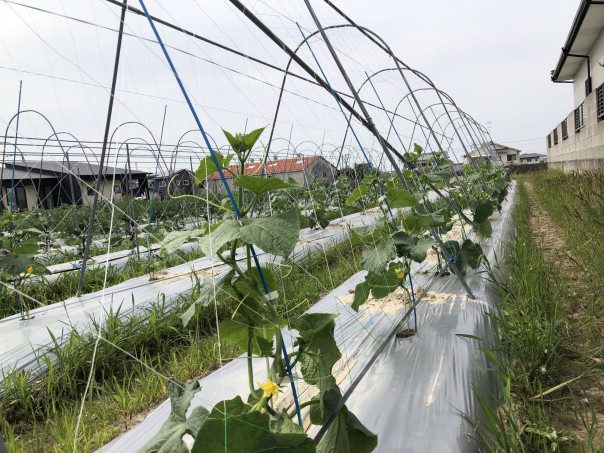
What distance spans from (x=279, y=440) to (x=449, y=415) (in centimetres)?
73

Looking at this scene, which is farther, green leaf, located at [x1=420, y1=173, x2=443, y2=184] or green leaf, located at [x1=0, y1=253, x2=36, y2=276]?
green leaf, located at [x1=420, y1=173, x2=443, y2=184]

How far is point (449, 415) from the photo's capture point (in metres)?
1.26

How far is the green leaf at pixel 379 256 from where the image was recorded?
1845 mm

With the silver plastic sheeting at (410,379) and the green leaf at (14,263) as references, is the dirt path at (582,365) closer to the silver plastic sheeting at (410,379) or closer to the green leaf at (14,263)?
the silver plastic sheeting at (410,379)

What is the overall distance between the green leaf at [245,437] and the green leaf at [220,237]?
0.97 feet

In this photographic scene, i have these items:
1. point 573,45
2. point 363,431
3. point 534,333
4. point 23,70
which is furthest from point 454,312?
point 573,45

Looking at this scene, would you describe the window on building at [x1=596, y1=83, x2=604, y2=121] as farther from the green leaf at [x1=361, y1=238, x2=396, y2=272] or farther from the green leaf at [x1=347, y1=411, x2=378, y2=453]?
the green leaf at [x1=347, y1=411, x2=378, y2=453]

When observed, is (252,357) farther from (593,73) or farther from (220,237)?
(593,73)

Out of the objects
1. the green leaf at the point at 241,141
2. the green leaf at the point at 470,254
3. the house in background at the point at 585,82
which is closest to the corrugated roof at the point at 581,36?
the house in background at the point at 585,82

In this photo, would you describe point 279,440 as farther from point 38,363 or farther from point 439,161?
point 439,161

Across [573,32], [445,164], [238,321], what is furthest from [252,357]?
[573,32]

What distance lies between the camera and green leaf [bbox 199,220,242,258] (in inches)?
31.8

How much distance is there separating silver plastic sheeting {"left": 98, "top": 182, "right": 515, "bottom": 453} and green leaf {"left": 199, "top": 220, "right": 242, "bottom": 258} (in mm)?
451

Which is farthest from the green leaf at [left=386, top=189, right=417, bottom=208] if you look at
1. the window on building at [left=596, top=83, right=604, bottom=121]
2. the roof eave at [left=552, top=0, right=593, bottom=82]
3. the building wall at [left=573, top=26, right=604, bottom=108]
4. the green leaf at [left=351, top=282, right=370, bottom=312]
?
the building wall at [left=573, top=26, right=604, bottom=108]
